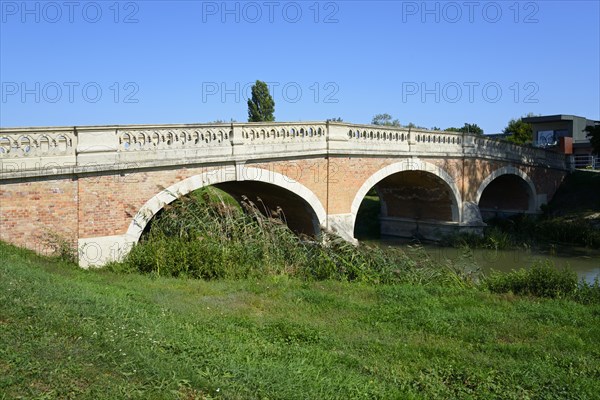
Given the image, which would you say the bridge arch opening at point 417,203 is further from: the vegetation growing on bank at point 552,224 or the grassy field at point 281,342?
the grassy field at point 281,342

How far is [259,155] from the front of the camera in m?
13.7

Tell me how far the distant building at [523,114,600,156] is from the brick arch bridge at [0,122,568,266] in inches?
615

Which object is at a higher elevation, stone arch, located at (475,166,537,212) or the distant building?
the distant building

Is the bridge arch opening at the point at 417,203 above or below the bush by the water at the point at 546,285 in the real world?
above

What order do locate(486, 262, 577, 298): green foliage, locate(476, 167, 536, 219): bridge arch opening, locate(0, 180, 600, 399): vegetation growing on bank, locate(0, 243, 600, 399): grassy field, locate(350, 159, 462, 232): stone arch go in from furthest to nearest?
locate(476, 167, 536, 219): bridge arch opening → locate(350, 159, 462, 232): stone arch → locate(486, 262, 577, 298): green foliage → locate(0, 180, 600, 399): vegetation growing on bank → locate(0, 243, 600, 399): grassy field

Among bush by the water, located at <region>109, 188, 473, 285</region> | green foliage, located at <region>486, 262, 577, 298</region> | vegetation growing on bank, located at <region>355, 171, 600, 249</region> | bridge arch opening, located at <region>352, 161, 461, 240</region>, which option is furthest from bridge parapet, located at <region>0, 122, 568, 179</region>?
green foliage, located at <region>486, 262, 577, 298</region>

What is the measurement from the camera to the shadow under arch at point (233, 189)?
11.6 meters

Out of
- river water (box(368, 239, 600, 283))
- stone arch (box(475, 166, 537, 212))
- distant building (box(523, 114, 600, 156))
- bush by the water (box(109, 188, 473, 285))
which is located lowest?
river water (box(368, 239, 600, 283))

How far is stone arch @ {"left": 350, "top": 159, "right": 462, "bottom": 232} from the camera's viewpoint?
16438mm

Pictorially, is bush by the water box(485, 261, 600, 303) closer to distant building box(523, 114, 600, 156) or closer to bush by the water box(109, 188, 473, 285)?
bush by the water box(109, 188, 473, 285)

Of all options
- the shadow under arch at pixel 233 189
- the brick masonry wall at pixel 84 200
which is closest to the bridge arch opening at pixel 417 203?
the shadow under arch at pixel 233 189

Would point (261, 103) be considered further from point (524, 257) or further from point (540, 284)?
point (540, 284)

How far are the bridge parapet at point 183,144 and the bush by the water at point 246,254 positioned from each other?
136 centimetres

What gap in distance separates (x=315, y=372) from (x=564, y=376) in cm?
234
